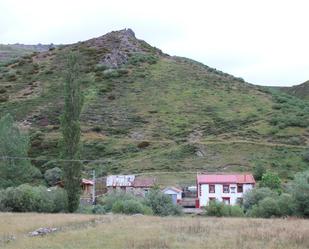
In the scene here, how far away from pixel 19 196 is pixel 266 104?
59893mm

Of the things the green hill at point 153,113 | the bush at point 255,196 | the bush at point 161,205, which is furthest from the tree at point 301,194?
the green hill at point 153,113

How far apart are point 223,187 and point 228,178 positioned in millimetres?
1078

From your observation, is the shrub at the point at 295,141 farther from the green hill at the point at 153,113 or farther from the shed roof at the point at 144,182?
the shed roof at the point at 144,182

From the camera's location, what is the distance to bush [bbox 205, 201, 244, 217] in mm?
39438

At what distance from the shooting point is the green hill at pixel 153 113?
220ft

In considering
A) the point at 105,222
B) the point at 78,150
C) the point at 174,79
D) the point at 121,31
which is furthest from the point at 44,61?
the point at 105,222

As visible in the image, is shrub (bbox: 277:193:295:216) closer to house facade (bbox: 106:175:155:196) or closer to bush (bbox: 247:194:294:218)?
bush (bbox: 247:194:294:218)

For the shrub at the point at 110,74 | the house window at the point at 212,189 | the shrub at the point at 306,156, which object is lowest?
the house window at the point at 212,189

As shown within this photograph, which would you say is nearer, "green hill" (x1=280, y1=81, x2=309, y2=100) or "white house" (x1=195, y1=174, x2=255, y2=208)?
"white house" (x1=195, y1=174, x2=255, y2=208)

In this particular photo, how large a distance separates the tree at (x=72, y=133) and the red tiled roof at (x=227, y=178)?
688 inches

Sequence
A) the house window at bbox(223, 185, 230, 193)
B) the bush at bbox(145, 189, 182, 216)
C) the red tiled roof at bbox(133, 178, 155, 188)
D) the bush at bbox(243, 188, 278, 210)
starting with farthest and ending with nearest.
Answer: the house window at bbox(223, 185, 230, 193) < the red tiled roof at bbox(133, 178, 155, 188) < the bush at bbox(243, 188, 278, 210) < the bush at bbox(145, 189, 182, 216)

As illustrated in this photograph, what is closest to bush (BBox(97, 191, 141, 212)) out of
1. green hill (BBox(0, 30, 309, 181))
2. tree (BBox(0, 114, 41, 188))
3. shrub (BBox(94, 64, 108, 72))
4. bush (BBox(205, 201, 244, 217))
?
bush (BBox(205, 201, 244, 217))

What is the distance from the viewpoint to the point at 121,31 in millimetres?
122312

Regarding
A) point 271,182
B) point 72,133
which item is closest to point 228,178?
point 271,182
